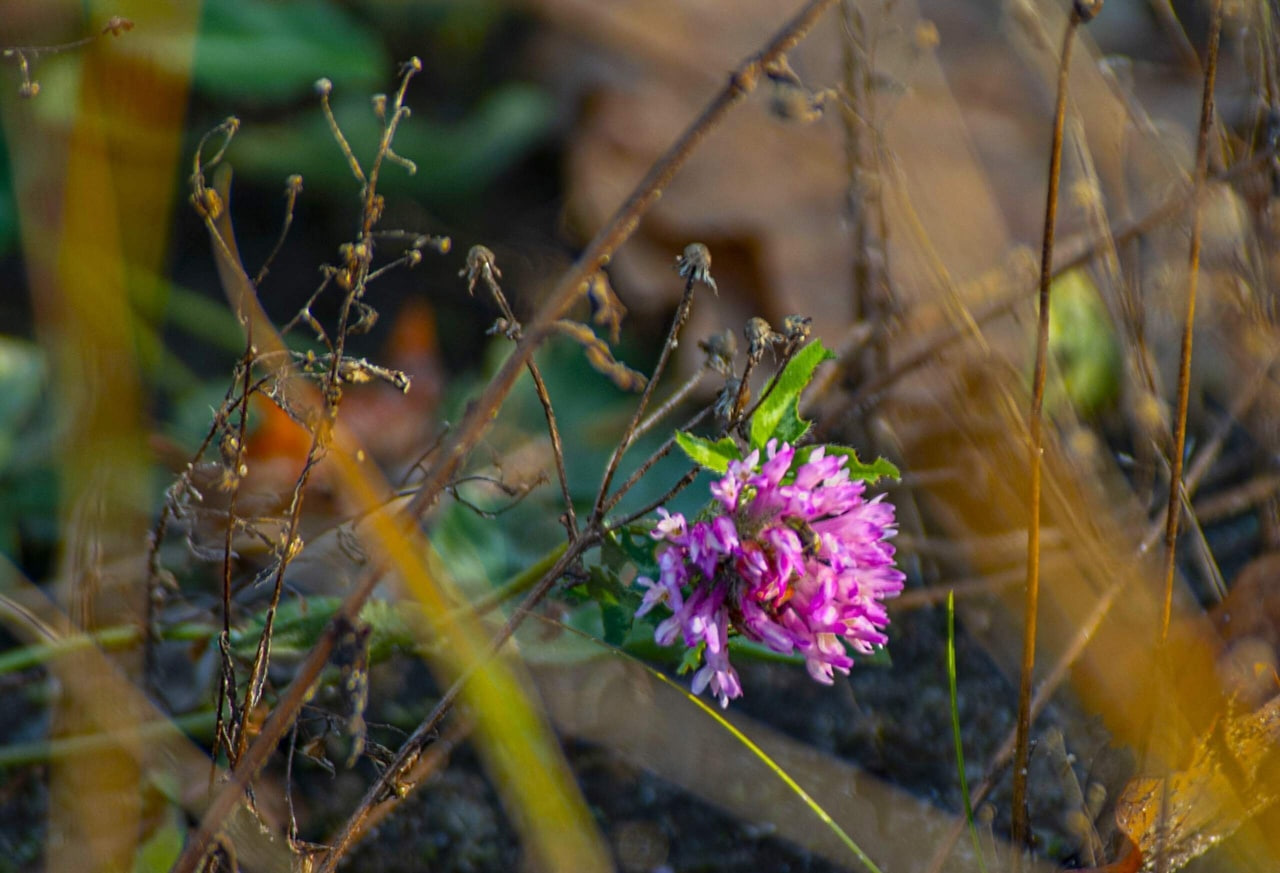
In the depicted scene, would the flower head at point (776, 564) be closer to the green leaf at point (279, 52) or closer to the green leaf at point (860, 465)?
the green leaf at point (860, 465)

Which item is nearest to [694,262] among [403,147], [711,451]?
[711,451]

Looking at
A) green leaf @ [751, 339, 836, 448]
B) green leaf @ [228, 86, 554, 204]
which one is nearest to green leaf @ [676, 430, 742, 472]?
green leaf @ [751, 339, 836, 448]

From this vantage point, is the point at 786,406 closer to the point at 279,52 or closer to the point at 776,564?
the point at 776,564

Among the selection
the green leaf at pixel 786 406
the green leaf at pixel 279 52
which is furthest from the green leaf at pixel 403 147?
the green leaf at pixel 786 406

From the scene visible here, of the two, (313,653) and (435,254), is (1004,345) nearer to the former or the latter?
(435,254)

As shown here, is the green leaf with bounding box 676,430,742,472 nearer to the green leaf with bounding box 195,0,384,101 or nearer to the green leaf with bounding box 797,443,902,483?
the green leaf with bounding box 797,443,902,483
